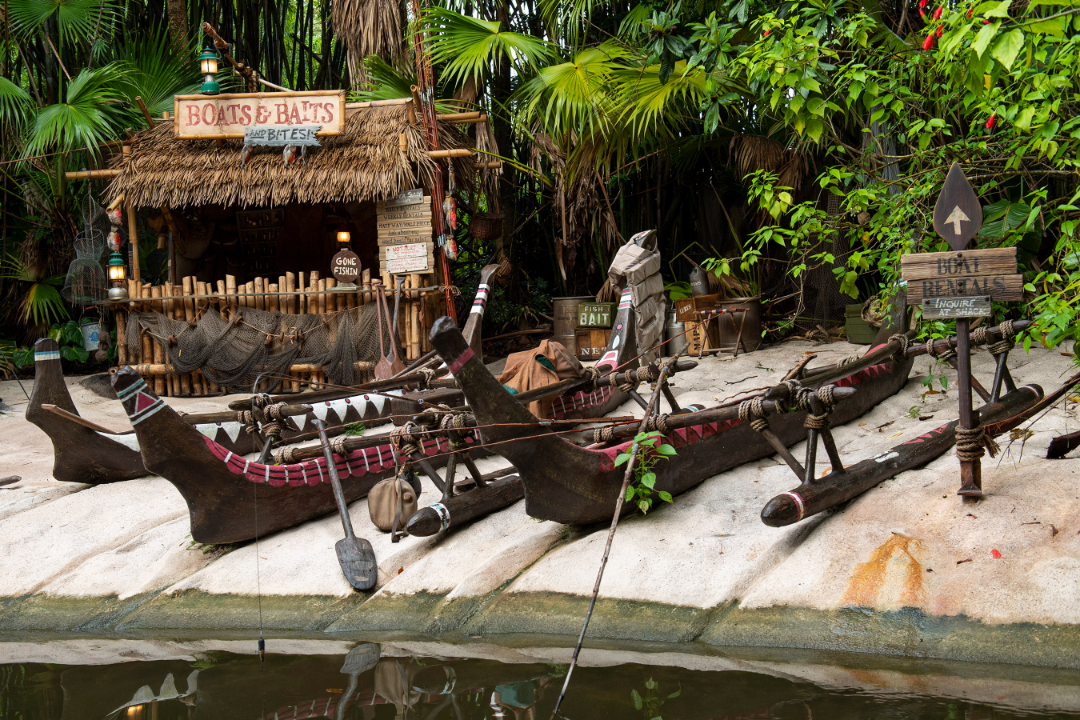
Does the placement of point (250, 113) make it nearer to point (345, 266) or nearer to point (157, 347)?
point (345, 266)

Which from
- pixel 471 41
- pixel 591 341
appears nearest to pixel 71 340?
pixel 471 41

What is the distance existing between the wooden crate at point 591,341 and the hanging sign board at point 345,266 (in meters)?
2.44

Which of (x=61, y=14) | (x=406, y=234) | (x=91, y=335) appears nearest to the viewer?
(x=406, y=234)

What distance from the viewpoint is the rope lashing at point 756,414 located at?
3689mm

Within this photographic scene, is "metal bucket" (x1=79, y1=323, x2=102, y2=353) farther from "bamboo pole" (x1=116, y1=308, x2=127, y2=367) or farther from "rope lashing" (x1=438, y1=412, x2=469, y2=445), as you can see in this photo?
"rope lashing" (x1=438, y1=412, x2=469, y2=445)

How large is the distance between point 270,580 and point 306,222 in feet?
27.4

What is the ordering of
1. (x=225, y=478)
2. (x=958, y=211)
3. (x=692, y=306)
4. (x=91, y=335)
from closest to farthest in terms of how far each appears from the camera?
(x=958, y=211), (x=225, y=478), (x=692, y=306), (x=91, y=335)

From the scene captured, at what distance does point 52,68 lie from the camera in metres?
10.4

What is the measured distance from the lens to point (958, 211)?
3480 millimetres

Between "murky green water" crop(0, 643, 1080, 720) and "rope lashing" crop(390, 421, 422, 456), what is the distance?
999mm

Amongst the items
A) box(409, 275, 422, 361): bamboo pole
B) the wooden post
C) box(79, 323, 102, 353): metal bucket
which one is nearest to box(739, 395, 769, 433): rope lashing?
box(409, 275, 422, 361): bamboo pole

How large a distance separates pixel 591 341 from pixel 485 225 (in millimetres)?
1810

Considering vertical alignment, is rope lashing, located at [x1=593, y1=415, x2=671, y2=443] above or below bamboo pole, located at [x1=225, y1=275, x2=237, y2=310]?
below

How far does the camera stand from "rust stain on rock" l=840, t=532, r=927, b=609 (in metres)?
3.17
